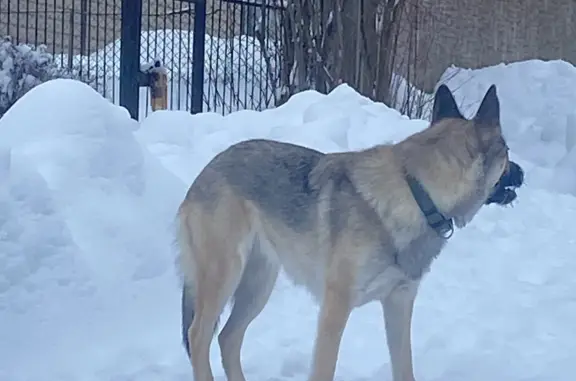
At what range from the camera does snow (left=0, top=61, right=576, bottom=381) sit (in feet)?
16.0

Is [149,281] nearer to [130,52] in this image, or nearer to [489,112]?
[489,112]

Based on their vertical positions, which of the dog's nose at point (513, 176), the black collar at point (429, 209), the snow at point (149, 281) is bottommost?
the snow at point (149, 281)

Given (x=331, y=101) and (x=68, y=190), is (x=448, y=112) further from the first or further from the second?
(x=331, y=101)

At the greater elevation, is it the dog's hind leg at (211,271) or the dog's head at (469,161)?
the dog's head at (469,161)

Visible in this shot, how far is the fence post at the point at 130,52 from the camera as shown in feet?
28.9

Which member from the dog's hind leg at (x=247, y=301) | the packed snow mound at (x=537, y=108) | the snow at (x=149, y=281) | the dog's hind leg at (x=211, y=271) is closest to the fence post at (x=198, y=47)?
the snow at (x=149, y=281)

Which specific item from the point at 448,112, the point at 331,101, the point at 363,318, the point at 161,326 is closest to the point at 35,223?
the point at 161,326

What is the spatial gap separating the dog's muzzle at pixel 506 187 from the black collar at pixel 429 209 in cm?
25

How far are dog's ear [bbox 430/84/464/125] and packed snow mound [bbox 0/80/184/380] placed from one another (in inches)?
83.2

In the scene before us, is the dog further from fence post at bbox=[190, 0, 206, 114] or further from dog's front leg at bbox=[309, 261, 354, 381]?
fence post at bbox=[190, 0, 206, 114]

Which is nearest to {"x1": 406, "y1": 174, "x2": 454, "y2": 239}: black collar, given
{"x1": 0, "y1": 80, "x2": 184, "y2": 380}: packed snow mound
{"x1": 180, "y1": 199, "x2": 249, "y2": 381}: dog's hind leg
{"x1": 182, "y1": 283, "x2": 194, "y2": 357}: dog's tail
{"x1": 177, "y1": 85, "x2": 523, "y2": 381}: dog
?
{"x1": 177, "y1": 85, "x2": 523, "y2": 381}: dog

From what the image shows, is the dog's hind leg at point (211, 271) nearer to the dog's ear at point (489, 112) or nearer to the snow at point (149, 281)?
the snow at point (149, 281)

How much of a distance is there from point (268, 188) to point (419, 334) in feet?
4.47

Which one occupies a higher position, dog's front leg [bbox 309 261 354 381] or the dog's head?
the dog's head
